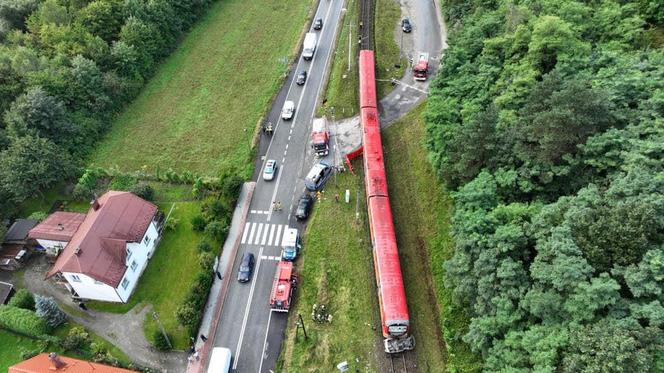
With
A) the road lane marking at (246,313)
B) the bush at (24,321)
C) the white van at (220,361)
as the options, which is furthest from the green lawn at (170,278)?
the road lane marking at (246,313)

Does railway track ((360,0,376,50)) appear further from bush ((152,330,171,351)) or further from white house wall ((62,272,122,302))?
bush ((152,330,171,351))

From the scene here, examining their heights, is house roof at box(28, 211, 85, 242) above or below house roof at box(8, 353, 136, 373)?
above

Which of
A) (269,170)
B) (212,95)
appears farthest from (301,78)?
(269,170)

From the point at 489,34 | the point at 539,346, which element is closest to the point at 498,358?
the point at 539,346

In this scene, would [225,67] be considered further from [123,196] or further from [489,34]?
[489,34]

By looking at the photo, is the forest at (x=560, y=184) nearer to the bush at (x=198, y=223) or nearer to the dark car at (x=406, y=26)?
the dark car at (x=406, y=26)

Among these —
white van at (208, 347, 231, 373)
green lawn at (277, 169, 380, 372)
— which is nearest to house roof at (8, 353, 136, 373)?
white van at (208, 347, 231, 373)

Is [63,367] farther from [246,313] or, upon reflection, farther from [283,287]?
[283,287]
